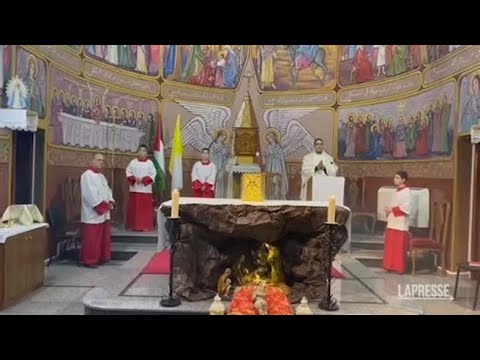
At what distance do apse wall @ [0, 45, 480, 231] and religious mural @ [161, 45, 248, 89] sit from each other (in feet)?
0.04

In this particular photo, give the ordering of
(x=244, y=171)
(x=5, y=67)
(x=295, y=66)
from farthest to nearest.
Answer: (x=295, y=66), (x=244, y=171), (x=5, y=67)

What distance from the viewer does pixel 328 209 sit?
5.16 meters

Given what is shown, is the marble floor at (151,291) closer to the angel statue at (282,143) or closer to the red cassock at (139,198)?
the red cassock at (139,198)

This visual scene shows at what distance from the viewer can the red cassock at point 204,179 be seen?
20.1ft

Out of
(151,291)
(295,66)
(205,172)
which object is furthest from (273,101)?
(151,291)

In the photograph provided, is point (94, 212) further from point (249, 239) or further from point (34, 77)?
point (249, 239)

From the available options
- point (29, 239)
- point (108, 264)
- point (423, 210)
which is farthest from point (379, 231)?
point (29, 239)

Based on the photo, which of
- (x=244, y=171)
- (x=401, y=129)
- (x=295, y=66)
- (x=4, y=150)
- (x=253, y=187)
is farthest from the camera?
(x=295, y=66)

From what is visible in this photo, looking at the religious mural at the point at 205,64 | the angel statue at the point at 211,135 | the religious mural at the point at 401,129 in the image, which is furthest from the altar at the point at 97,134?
the religious mural at the point at 401,129

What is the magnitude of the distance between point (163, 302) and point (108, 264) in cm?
117

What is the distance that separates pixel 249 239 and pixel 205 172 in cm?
107

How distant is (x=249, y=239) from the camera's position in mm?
5590

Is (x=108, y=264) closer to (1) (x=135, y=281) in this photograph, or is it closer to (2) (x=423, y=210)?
(1) (x=135, y=281)
